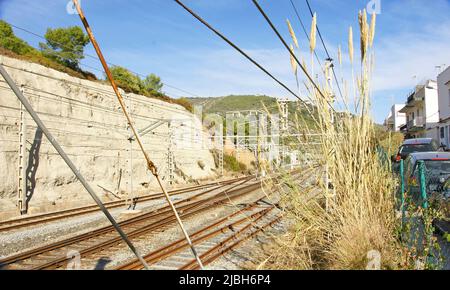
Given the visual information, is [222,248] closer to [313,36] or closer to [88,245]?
[88,245]

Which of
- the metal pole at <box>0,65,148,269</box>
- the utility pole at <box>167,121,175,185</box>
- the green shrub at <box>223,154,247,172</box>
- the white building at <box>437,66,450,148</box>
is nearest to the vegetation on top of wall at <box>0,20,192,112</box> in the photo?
the utility pole at <box>167,121,175,185</box>

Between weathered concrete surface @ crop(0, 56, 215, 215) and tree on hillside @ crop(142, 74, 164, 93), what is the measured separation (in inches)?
214

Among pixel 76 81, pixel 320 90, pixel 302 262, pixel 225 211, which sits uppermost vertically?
pixel 76 81

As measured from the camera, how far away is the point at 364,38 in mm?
3914

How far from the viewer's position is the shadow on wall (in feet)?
44.1

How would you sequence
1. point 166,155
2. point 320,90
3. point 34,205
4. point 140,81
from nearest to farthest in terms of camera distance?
point 320,90, point 34,205, point 166,155, point 140,81

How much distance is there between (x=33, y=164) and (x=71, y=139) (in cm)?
278

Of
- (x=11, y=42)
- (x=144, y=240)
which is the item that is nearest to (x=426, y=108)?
(x=11, y=42)

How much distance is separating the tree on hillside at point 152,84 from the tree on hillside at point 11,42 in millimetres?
9899

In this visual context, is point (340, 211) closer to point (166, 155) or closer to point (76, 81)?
point (76, 81)

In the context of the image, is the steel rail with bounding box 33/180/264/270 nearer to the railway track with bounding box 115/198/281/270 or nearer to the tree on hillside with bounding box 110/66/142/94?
the railway track with bounding box 115/198/281/270

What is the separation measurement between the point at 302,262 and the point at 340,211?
28.5 inches

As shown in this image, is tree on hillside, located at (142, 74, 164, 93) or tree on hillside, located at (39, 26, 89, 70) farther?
tree on hillside, located at (142, 74, 164, 93)
